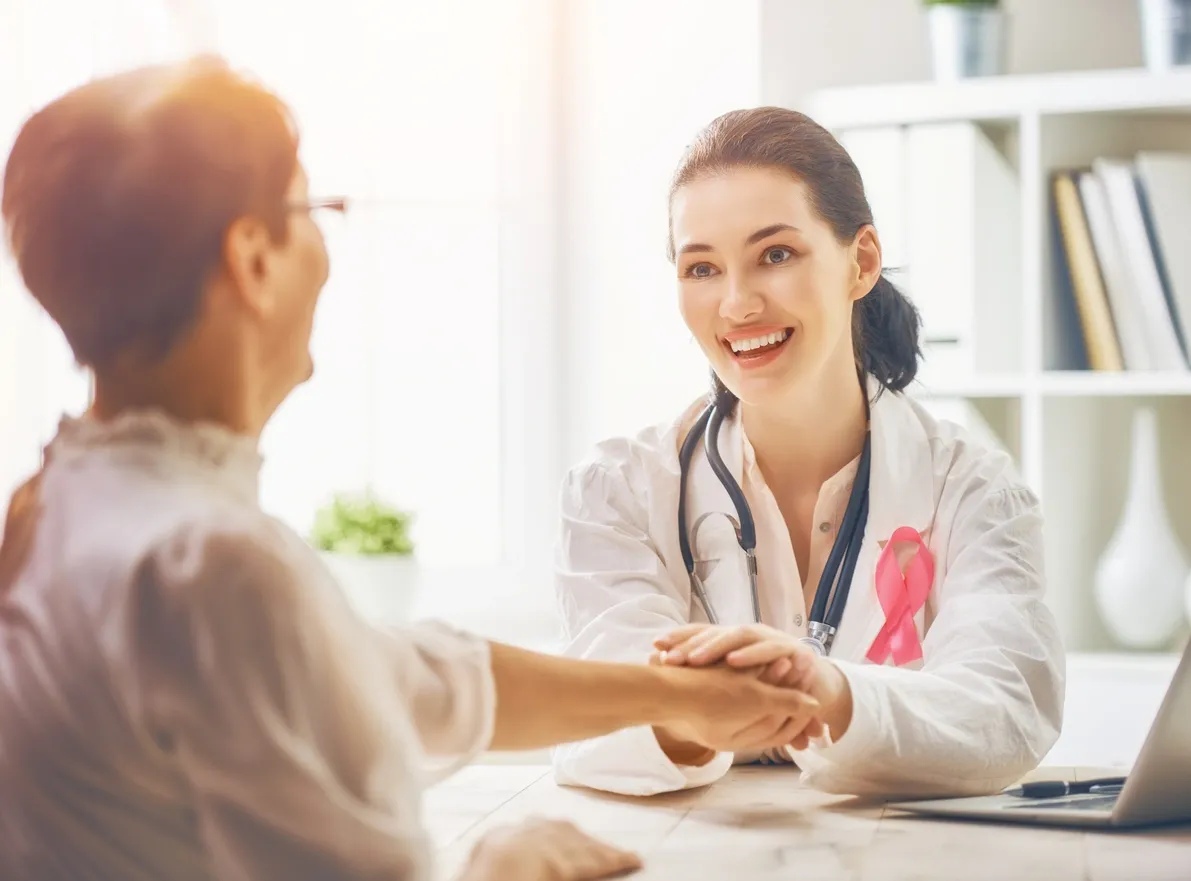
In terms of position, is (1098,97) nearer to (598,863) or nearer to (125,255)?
(598,863)

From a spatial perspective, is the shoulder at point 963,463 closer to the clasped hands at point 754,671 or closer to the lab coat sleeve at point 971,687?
the lab coat sleeve at point 971,687

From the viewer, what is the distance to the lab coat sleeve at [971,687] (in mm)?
1090

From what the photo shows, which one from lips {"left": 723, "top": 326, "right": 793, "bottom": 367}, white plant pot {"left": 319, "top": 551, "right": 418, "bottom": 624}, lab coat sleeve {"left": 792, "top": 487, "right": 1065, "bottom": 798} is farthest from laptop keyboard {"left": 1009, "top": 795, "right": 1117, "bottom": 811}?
white plant pot {"left": 319, "top": 551, "right": 418, "bottom": 624}

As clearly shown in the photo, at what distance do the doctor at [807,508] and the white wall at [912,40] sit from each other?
3.22ft

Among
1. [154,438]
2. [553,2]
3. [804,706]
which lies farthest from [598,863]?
[553,2]

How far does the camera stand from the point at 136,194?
0.56m

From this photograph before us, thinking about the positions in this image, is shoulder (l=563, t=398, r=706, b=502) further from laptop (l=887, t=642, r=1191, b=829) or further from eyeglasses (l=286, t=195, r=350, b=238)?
eyeglasses (l=286, t=195, r=350, b=238)

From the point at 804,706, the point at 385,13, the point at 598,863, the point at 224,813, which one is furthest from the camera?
the point at 385,13

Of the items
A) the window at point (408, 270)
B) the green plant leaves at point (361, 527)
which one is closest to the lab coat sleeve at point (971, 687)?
the green plant leaves at point (361, 527)

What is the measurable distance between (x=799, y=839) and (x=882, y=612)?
1.49 feet

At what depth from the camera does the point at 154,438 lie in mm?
584

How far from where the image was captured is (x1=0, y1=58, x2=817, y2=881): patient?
0.54 metres

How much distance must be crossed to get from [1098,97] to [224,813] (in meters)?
1.98

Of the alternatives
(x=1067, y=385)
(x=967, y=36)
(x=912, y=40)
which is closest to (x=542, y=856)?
(x=1067, y=385)
